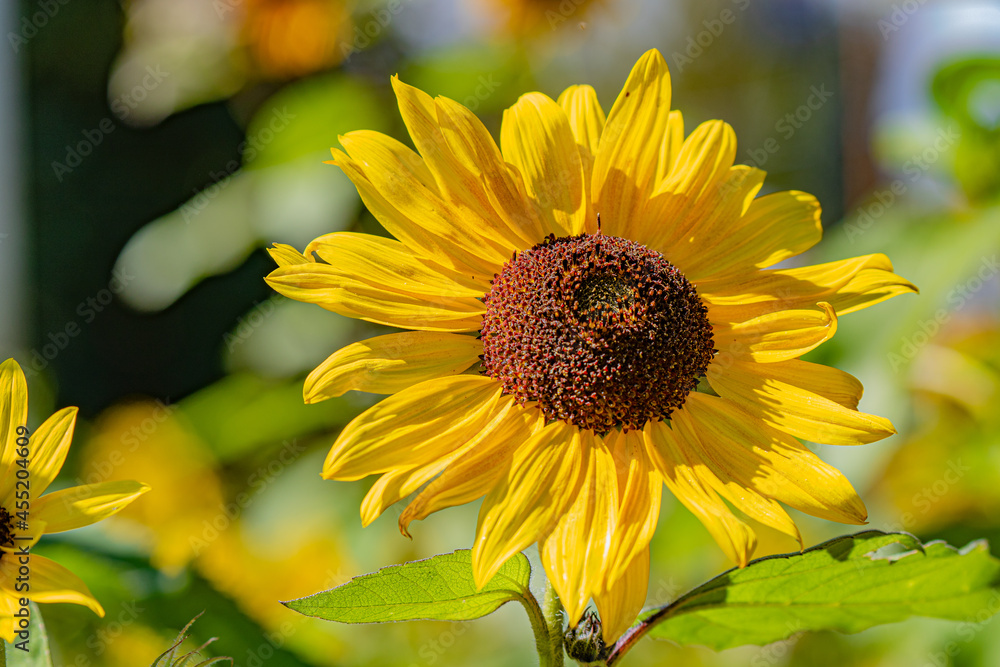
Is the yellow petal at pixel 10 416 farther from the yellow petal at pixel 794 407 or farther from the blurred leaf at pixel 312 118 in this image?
the blurred leaf at pixel 312 118

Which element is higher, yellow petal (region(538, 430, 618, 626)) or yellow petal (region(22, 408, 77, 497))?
yellow petal (region(22, 408, 77, 497))

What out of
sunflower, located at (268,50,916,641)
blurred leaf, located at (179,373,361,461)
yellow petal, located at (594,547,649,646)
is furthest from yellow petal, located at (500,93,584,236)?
blurred leaf, located at (179,373,361,461)

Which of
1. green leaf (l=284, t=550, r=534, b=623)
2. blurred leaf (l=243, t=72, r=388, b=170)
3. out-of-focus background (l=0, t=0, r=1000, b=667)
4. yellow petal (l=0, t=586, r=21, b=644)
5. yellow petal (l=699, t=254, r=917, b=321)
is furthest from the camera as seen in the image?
blurred leaf (l=243, t=72, r=388, b=170)

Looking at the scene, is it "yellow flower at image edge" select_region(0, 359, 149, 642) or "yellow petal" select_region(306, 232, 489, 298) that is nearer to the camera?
"yellow flower at image edge" select_region(0, 359, 149, 642)

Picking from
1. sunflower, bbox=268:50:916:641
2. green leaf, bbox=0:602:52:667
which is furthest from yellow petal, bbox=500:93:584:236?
green leaf, bbox=0:602:52:667

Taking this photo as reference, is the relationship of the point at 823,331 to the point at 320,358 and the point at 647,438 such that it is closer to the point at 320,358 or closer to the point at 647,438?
the point at 647,438

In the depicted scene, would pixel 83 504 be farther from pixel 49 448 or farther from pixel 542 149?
pixel 542 149

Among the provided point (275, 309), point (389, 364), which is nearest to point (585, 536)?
point (389, 364)

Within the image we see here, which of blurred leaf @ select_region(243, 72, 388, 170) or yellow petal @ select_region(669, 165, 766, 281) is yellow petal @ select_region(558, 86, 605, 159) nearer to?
yellow petal @ select_region(669, 165, 766, 281)

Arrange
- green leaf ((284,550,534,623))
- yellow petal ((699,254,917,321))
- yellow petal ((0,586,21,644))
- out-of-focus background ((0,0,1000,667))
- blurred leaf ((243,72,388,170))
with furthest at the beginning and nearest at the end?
blurred leaf ((243,72,388,170)), out-of-focus background ((0,0,1000,667)), yellow petal ((699,254,917,321)), green leaf ((284,550,534,623)), yellow petal ((0,586,21,644))
